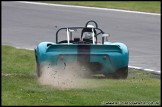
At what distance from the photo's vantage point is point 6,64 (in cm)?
1443

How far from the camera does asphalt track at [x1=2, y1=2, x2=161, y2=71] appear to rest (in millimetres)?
18394

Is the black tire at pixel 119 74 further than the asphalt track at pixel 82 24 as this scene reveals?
No

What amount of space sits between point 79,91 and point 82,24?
617 inches

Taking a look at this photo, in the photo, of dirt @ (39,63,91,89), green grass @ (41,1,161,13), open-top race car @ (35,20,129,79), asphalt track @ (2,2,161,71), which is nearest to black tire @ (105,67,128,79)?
open-top race car @ (35,20,129,79)

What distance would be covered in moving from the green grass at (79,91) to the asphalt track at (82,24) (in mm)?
3140

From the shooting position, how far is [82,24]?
2564 centimetres

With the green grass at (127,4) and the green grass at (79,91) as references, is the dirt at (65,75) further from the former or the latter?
the green grass at (127,4)

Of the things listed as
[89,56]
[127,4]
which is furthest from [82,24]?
[89,56]

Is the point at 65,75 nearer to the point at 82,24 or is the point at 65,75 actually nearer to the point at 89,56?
the point at 89,56

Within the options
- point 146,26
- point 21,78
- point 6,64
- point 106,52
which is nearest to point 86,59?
point 106,52

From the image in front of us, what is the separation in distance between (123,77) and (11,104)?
13.0 ft

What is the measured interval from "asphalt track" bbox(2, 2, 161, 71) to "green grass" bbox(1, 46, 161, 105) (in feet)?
10.3

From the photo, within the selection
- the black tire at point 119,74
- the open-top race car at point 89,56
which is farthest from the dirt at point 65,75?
the black tire at point 119,74

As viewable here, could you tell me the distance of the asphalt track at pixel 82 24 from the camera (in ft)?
60.3
